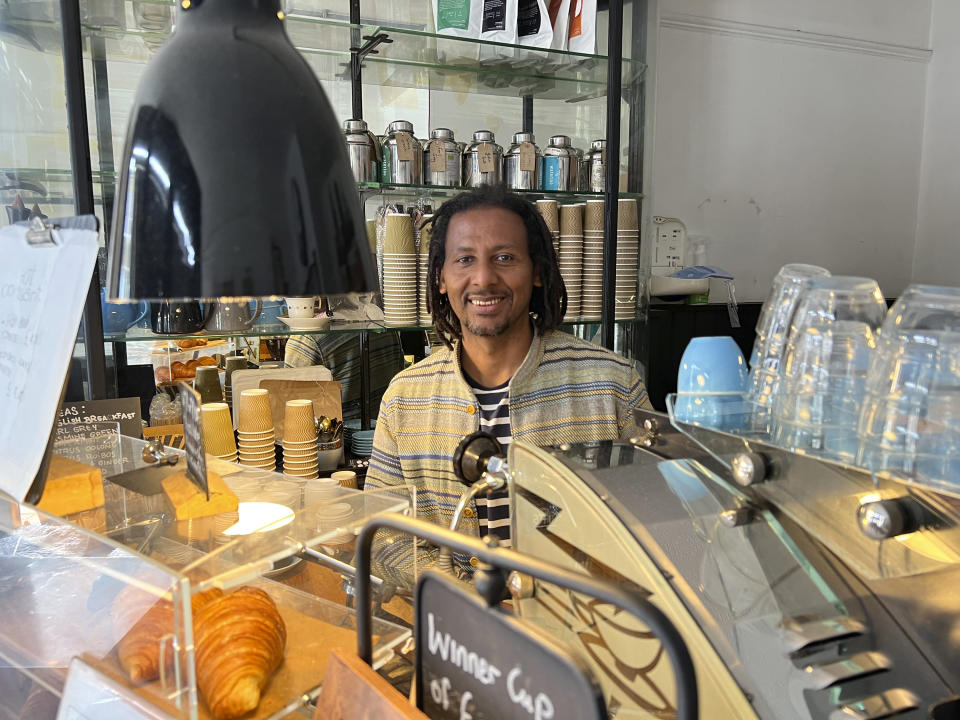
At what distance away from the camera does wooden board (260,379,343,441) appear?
1889 mm

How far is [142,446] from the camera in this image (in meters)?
0.93

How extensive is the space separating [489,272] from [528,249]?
0.51ft

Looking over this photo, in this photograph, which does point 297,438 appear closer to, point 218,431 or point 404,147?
point 218,431

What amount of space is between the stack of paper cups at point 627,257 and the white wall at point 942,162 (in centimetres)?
221

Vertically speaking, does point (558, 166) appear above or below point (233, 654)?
above

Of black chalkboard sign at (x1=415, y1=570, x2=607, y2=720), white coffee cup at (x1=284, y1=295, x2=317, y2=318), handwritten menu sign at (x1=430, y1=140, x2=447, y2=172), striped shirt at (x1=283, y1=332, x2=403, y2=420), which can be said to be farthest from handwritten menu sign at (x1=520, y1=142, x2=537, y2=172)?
black chalkboard sign at (x1=415, y1=570, x2=607, y2=720)

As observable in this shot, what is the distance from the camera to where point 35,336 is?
0.65m

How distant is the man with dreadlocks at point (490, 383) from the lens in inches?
64.5

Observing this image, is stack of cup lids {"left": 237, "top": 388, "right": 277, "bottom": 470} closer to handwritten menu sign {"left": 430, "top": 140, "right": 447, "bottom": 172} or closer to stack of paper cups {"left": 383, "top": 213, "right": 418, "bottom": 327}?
stack of paper cups {"left": 383, "top": 213, "right": 418, "bottom": 327}

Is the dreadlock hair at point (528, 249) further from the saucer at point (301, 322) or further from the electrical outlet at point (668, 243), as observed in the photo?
the electrical outlet at point (668, 243)

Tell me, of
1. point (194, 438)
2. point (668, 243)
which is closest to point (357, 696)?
point (194, 438)

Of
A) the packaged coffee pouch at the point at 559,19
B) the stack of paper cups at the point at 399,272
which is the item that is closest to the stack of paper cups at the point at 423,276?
the stack of paper cups at the point at 399,272

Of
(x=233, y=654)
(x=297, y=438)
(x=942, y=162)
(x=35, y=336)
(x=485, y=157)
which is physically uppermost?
(x=942, y=162)

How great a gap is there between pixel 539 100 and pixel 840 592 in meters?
2.17
